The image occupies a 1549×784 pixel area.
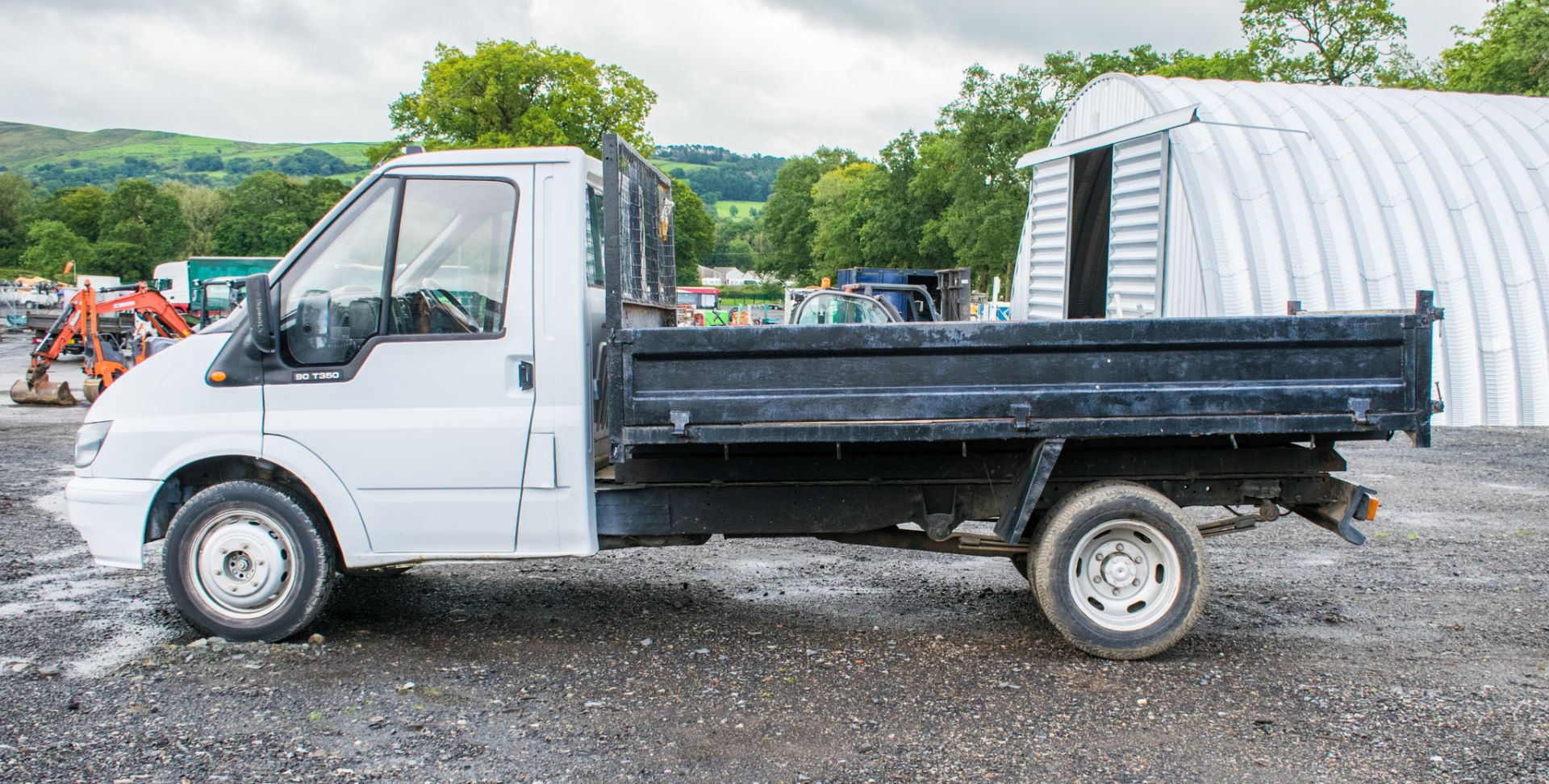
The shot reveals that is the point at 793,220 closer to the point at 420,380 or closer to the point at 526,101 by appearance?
the point at 526,101

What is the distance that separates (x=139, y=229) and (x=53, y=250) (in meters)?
8.33

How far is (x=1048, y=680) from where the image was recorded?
187 inches

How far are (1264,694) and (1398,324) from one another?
5.58ft

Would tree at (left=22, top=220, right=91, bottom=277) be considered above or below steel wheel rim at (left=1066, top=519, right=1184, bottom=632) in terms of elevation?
above

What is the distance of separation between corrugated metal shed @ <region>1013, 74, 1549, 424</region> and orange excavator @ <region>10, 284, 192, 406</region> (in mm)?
15318

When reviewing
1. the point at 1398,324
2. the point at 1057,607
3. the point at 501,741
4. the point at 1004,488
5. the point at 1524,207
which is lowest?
the point at 501,741

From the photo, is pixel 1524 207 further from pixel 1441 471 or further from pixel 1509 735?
pixel 1509 735

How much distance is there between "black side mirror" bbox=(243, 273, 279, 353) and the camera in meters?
4.76

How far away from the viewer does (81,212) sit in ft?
318

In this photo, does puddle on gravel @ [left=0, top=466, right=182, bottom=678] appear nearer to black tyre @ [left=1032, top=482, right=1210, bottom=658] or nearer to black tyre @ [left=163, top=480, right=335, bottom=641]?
black tyre @ [left=163, top=480, right=335, bottom=641]

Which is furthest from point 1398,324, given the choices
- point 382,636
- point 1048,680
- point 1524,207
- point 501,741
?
point 1524,207

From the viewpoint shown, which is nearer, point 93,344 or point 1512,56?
point 93,344

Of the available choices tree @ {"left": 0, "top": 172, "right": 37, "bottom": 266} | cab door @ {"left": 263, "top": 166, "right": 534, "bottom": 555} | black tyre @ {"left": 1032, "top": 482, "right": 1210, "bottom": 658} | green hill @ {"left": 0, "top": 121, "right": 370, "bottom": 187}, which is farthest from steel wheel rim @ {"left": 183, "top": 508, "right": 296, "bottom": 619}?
green hill @ {"left": 0, "top": 121, "right": 370, "bottom": 187}

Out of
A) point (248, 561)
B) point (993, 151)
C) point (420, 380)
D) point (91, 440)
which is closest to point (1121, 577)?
point (420, 380)
